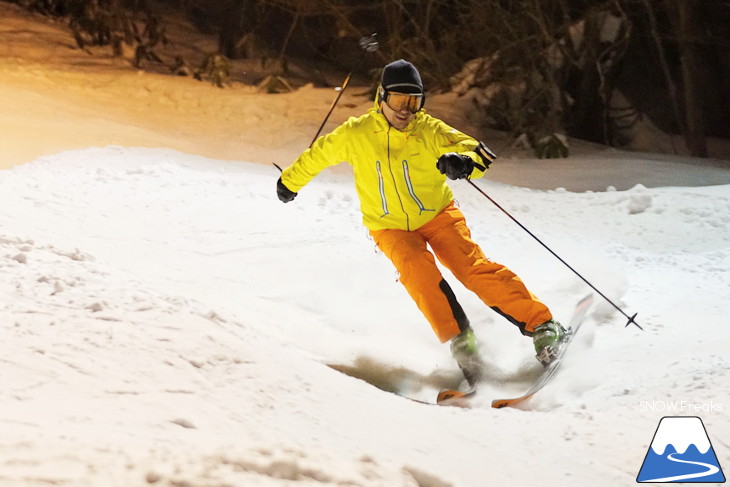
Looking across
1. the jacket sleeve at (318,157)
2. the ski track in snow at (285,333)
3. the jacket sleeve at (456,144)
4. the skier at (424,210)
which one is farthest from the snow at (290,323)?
the jacket sleeve at (456,144)

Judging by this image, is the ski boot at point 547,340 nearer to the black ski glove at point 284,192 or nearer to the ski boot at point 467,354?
the ski boot at point 467,354

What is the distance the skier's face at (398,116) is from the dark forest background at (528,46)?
6202 mm

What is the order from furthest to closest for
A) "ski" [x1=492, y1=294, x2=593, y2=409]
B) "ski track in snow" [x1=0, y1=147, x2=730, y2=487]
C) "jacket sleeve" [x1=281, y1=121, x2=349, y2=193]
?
"jacket sleeve" [x1=281, y1=121, x2=349, y2=193]
"ski" [x1=492, y1=294, x2=593, y2=409]
"ski track in snow" [x1=0, y1=147, x2=730, y2=487]

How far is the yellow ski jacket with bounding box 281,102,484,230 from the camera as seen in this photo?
367 centimetres

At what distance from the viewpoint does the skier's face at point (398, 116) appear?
3.62m

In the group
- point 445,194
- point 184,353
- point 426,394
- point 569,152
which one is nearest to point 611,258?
point 445,194

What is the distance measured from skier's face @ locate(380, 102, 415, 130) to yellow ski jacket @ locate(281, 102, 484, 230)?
0.8 inches

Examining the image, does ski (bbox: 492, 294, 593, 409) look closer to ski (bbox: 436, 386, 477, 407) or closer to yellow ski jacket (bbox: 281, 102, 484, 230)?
ski (bbox: 436, 386, 477, 407)

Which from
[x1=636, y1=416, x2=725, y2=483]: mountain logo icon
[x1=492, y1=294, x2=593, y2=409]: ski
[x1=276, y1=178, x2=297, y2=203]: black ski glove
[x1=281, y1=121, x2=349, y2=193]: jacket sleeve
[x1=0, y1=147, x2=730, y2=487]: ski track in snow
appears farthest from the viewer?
[x1=276, y1=178, x2=297, y2=203]: black ski glove

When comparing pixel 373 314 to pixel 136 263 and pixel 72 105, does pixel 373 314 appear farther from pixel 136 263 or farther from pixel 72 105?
pixel 72 105

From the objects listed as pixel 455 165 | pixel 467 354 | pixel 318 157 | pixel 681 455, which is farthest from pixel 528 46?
pixel 681 455

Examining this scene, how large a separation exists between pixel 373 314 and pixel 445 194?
0.83m

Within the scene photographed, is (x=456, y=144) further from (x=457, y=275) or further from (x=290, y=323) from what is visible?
(x=290, y=323)

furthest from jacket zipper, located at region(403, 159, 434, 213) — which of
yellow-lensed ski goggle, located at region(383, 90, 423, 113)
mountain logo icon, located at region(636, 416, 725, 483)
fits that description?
mountain logo icon, located at region(636, 416, 725, 483)
